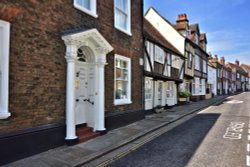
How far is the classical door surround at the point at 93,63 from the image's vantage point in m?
6.53

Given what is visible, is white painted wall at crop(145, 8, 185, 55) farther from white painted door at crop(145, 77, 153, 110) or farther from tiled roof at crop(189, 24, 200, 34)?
white painted door at crop(145, 77, 153, 110)

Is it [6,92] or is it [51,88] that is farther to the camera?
[51,88]

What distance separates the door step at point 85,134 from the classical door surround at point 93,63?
0.22 meters

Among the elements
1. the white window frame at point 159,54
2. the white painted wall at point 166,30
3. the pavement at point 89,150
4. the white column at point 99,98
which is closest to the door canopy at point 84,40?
the white column at point 99,98

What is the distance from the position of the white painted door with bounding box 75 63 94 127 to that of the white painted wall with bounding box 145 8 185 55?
51.2 ft

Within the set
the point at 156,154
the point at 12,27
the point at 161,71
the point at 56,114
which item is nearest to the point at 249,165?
the point at 156,154

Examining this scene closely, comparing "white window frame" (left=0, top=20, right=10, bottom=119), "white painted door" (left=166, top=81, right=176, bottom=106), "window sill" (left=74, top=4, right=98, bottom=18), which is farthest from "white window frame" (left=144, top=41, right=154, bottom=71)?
"white window frame" (left=0, top=20, right=10, bottom=119)

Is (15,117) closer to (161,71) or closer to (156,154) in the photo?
(156,154)

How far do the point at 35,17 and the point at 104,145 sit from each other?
438cm

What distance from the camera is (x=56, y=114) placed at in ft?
20.7

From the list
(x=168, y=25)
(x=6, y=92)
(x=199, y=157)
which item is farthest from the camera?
(x=168, y=25)

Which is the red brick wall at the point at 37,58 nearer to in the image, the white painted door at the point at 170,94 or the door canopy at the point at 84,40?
the door canopy at the point at 84,40

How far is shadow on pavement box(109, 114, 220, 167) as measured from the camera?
5.27 metres

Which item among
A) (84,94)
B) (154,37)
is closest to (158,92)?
(154,37)
